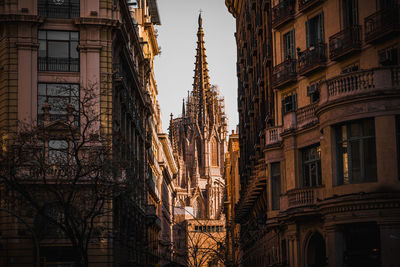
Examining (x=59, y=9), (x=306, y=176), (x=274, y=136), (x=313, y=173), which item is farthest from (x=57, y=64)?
(x=313, y=173)

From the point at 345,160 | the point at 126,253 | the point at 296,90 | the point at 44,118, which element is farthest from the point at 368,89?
the point at 126,253

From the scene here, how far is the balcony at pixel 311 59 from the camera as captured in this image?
3169 cm

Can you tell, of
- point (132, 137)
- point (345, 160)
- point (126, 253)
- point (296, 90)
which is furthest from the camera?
point (132, 137)

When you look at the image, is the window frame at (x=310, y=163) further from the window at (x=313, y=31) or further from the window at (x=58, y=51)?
the window at (x=58, y=51)

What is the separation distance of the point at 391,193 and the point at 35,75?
2728 centimetres

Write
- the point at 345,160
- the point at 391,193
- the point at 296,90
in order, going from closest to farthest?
the point at 391,193 < the point at 345,160 < the point at 296,90

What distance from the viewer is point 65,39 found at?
46.4 meters

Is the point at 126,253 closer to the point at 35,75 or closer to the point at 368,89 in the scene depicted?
the point at 35,75

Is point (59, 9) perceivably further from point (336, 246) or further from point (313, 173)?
point (336, 246)

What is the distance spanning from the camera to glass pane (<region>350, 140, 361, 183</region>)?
2641cm

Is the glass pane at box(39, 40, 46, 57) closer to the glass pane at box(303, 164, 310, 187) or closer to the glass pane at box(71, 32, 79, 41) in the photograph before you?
the glass pane at box(71, 32, 79, 41)

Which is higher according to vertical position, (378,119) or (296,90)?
(296,90)

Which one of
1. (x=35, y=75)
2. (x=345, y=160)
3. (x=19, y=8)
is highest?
(x=19, y=8)

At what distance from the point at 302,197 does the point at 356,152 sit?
190 inches
